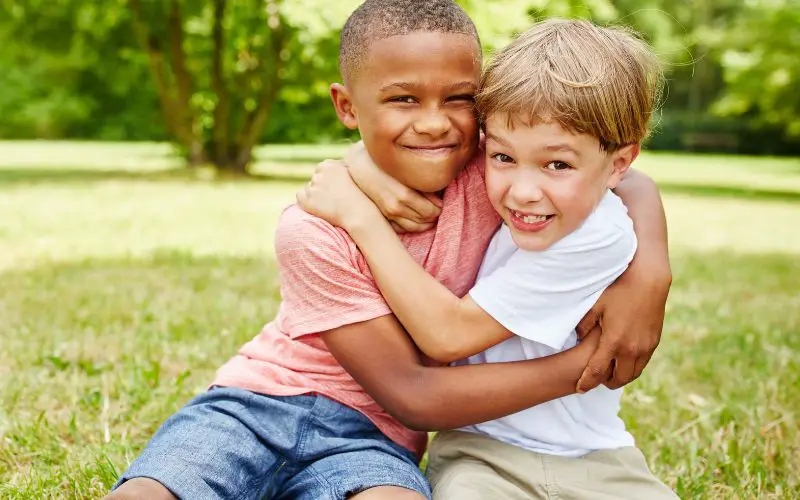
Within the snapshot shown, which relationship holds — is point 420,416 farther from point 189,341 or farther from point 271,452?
point 189,341

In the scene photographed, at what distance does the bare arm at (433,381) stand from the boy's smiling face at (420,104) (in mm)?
405

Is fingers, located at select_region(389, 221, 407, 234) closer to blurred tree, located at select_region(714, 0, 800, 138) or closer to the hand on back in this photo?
the hand on back

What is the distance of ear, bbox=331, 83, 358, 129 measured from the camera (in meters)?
2.29

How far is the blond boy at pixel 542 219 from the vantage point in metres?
1.99

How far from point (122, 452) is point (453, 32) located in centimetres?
160

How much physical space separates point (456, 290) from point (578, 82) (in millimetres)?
607

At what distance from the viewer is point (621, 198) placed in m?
2.32

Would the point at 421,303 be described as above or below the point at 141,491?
above

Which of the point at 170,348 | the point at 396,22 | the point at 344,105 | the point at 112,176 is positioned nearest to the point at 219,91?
the point at 112,176

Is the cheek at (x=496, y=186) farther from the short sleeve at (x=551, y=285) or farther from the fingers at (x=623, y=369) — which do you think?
the fingers at (x=623, y=369)

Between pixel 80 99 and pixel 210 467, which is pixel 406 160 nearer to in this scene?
pixel 210 467

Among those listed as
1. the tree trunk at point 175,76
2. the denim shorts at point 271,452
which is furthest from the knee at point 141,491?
the tree trunk at point 175,76

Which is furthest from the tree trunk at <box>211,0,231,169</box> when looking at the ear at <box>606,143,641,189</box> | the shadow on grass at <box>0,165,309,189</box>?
the ear at <box>606,143,641,189</box>

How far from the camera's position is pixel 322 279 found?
2086mm
